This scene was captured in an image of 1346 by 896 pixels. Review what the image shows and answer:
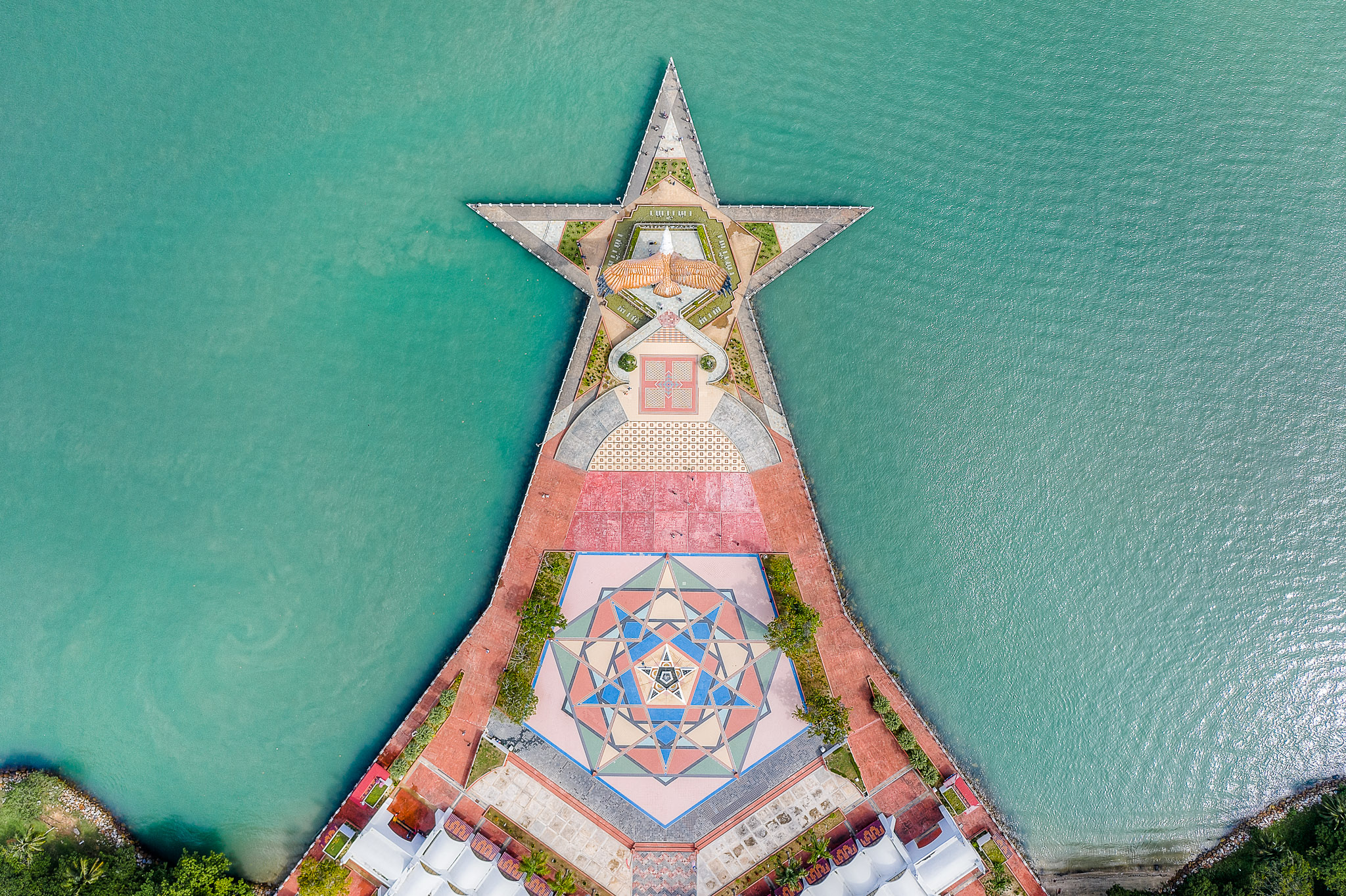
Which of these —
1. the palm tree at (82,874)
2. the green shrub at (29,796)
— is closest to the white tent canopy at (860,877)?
the palm tree at (82,874)

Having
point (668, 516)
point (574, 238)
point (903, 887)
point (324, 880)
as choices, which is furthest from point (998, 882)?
point (574, 238)

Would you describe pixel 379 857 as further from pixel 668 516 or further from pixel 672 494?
pixel 672 494

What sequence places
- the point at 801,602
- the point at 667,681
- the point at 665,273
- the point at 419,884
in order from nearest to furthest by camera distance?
the point at 419,884 → the point at 665,273 → the point at 801,602 → the point at 667,681

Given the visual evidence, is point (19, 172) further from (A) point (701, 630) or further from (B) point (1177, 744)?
(B) point (1177, 744)

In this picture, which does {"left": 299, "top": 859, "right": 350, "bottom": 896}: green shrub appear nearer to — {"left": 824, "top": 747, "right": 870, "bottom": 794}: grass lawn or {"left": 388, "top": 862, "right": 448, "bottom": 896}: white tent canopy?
{"left": 388, "top": 862, "right": 448, "bottom": 896}: white tent canopy

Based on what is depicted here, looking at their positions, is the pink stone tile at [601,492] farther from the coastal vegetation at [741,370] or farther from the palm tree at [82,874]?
the palm tree at [82,874]

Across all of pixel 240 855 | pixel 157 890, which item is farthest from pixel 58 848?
pixel 240 855
